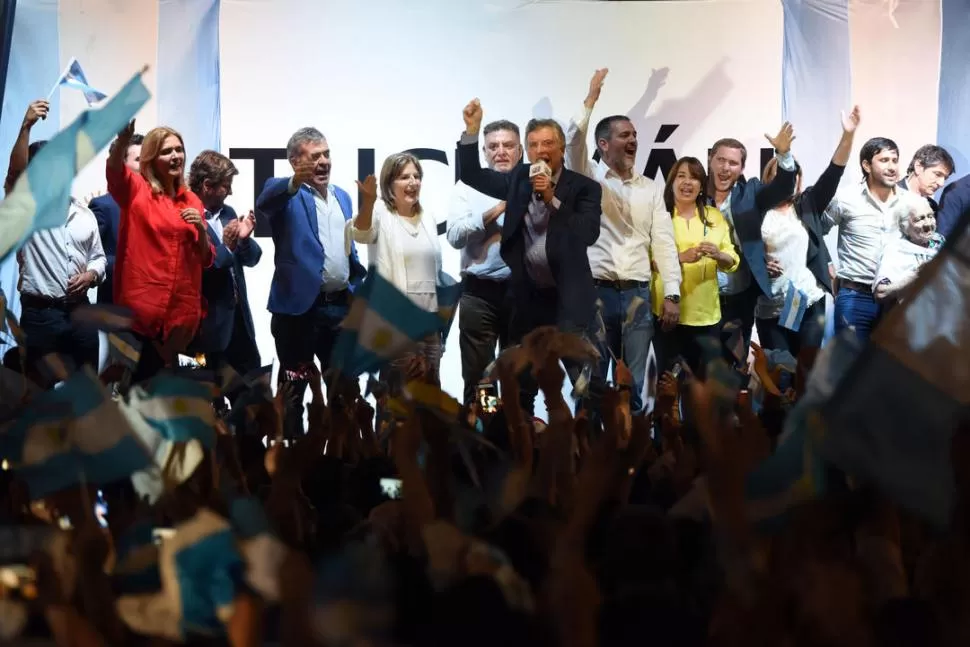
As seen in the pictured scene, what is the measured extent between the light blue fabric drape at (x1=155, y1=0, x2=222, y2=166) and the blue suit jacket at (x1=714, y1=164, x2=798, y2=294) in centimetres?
223

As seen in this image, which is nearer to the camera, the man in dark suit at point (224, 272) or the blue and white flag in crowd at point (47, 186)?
the blue and white flag in crowd at point (47, 186)

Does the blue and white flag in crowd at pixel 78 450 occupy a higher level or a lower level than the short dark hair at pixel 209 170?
lower

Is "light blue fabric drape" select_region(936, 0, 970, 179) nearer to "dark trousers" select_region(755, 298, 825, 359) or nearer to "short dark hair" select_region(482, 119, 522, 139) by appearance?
"dark trousers" select_region(755, 298, 825, 359)

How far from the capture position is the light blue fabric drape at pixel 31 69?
18.0 feet

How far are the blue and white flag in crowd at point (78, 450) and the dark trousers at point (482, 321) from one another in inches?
133

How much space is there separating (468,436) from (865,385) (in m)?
0.48

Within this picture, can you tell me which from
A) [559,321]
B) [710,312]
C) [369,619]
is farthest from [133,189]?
[369,619]

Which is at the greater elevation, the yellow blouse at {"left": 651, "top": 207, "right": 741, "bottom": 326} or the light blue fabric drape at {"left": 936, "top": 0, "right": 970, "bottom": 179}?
the light blue fabric drape at {"left": 936, "top": 0, "right": 970, "bottom": 179}

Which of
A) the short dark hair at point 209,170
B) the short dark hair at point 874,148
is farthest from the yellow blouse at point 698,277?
the short dark hair at point 209,170

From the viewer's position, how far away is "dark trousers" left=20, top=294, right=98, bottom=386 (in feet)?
14.4

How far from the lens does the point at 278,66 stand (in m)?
5.72

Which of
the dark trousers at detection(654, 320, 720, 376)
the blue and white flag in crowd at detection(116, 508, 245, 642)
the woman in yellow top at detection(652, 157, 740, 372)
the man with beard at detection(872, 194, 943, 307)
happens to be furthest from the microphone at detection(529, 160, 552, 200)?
the blue and white flag in crowd at detection(116, 508, 245, 642)

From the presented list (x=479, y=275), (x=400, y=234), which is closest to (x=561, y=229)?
(x=479, y=275)

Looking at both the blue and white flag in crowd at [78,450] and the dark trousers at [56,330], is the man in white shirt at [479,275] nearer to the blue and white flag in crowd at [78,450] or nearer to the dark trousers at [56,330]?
the dark trousers at [56,330]
